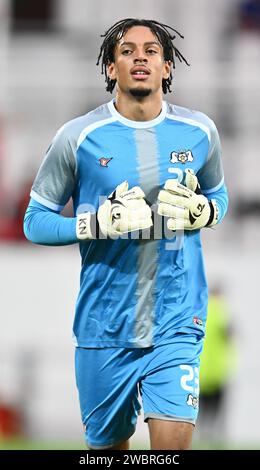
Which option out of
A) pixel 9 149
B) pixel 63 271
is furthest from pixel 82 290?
pixel 9 149

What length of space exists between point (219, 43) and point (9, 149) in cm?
308

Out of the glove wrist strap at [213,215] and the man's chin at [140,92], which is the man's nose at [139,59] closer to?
the man's chin at [140,92]

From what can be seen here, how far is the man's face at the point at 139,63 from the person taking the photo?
19.6ft

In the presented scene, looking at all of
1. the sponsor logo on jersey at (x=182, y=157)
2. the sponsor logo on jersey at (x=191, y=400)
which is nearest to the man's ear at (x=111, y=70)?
the sponsor logo on jersey at (x=182, y=157)

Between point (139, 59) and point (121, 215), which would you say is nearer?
point (121, 215)

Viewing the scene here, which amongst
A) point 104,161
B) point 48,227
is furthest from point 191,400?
point 104,161

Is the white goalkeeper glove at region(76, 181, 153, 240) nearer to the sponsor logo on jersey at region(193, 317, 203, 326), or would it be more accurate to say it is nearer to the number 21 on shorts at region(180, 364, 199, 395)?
the sponsor logo on jersey at region(193, 317, 203, 326)

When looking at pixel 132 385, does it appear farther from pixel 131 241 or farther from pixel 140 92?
Result: pixel 140 92

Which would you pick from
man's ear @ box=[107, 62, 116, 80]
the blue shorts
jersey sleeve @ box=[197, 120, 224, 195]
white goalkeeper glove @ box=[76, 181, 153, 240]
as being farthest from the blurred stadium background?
white goalkeeper glove @ box=[76, 181, 153, 240]

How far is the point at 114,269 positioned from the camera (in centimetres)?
603

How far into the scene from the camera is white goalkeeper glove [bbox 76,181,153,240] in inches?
225

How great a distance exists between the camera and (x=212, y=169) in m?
6.29

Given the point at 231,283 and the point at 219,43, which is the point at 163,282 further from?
the point at 219,43

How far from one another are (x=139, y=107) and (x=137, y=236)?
66cm
